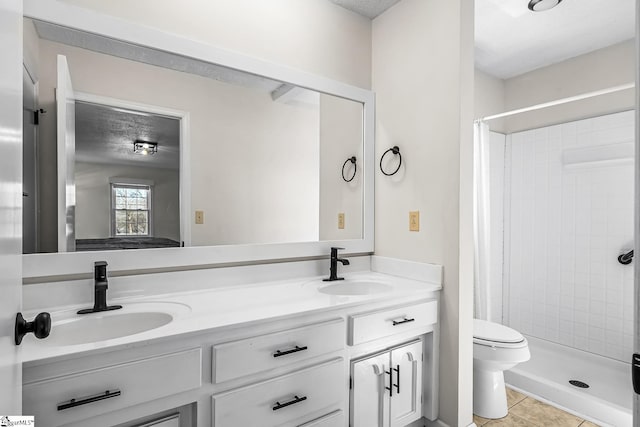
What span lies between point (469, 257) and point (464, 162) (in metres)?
0.50

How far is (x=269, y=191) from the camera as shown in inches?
74.0

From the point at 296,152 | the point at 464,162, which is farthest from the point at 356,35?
the point at 464,162

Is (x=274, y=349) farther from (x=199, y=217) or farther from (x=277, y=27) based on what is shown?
(x=277, y=27)

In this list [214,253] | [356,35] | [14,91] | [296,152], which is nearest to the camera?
[14,91]

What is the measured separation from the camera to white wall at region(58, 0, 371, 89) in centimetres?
155

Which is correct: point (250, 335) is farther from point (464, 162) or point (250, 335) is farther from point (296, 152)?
point (464, 162)

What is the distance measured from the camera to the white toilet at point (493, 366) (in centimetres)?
197

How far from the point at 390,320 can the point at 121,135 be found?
57.5 inches

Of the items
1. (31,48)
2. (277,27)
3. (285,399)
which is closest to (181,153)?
(31,48)

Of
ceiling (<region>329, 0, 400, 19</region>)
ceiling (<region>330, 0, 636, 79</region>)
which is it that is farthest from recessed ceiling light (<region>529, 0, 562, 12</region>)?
ceiling (<region>329, 0, 400, 19</region>)

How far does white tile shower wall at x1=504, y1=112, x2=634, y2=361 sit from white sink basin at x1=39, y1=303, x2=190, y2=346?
308cm

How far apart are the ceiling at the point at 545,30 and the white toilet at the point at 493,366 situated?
2.11 m

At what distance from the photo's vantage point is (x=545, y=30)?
248cm

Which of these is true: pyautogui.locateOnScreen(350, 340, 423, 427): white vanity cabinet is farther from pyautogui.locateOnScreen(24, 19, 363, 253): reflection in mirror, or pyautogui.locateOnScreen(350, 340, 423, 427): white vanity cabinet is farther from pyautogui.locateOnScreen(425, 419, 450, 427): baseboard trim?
pyautogui.locateOnScreen(24, 19, 363, 253): reflection in mirror
